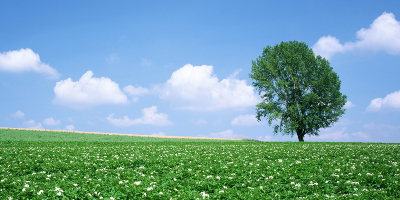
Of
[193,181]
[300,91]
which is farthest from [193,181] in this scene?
[300,91]

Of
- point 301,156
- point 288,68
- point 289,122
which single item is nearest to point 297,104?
point 289,122

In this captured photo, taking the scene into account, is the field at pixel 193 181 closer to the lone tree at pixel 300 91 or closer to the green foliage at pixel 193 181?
the green foliage at pixel 193 181

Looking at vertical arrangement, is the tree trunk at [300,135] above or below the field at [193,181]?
above

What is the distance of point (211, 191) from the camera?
11055 mm

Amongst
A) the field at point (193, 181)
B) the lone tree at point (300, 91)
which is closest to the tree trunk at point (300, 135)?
the lone tree at point (300, 91)

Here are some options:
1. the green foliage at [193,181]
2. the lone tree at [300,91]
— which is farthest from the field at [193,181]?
the lone tree at [300,91]

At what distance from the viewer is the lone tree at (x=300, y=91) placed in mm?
48625

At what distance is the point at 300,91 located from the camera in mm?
50156

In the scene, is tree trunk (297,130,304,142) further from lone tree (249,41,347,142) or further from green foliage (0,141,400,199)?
green foliage (0,141,400,199)

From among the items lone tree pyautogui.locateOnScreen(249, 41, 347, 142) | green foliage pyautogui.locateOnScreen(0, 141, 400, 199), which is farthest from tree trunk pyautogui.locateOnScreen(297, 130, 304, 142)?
green foliage pyautogui.locateOnScreen(0, 141, 400, 199)

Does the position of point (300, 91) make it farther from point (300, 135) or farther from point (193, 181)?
point (193, 181)

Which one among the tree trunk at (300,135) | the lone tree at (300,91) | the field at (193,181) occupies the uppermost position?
the lone tree at (300,91)

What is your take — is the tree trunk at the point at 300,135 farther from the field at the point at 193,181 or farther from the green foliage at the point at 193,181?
the green foliage at the point at 193,181

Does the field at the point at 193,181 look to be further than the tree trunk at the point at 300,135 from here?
No
